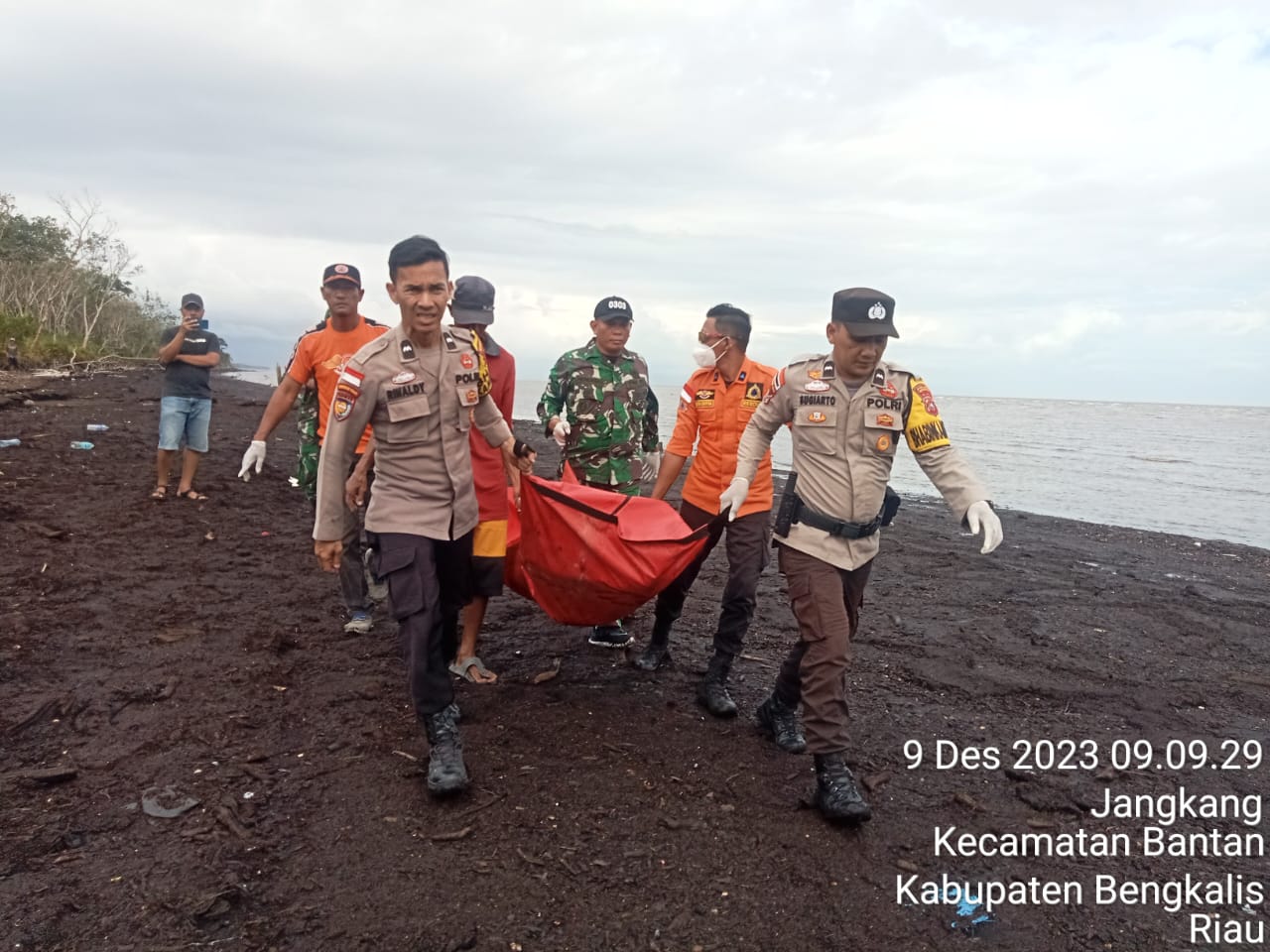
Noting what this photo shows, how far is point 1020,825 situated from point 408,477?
3067 mm

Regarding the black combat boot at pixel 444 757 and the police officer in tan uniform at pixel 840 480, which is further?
Answer: the police officer in tan uniform at pixel 840 480

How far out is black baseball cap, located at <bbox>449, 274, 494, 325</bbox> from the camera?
458cm

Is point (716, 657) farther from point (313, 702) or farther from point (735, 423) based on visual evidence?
point (313, 702)

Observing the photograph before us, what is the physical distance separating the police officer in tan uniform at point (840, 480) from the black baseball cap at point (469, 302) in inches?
71.0

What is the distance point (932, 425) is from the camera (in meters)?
3.68

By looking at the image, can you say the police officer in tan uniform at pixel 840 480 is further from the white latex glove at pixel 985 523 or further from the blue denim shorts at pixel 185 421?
the blue denim shorts at pixel 185 421

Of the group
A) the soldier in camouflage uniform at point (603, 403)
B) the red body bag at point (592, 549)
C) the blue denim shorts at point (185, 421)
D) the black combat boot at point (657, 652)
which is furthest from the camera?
the blue denim shorts at point (185, 421)

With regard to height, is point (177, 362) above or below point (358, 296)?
below

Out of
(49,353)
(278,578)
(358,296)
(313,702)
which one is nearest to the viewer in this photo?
(313,702)

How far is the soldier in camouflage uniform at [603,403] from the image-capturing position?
205 inches

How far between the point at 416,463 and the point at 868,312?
2.10 m

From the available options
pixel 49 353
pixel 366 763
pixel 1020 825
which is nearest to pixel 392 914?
pixel 366 763

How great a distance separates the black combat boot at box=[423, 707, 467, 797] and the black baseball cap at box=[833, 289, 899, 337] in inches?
98.2

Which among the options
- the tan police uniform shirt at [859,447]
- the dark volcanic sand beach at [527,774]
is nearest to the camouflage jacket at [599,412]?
the dark volcanic sand beach at [527,774]
